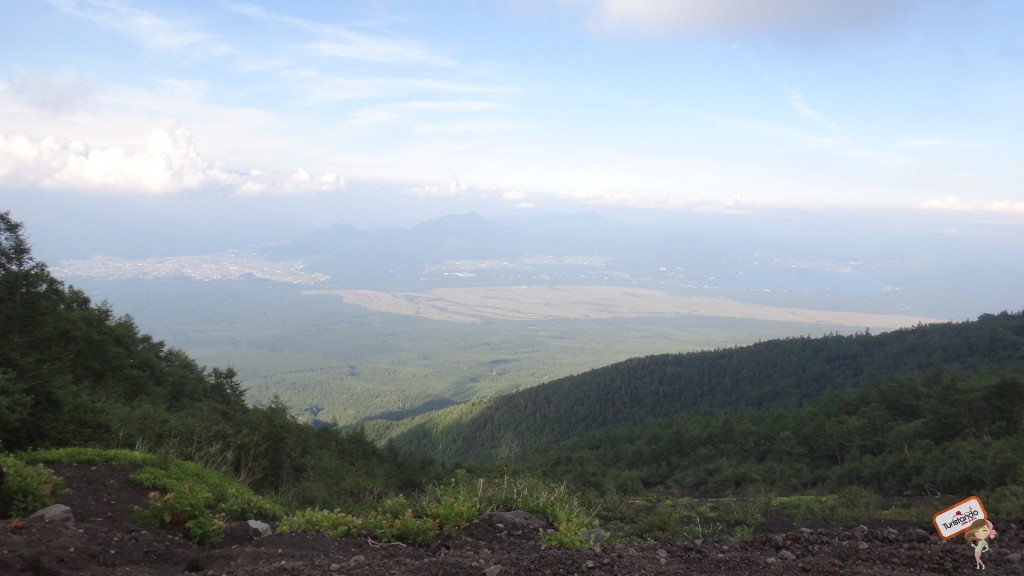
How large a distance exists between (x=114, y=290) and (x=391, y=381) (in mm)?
136921

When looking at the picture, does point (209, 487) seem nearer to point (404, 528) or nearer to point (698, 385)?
point (404, 528)

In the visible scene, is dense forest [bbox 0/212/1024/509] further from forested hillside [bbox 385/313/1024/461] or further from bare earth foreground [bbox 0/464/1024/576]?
bare earth foreground [bbox 0/464/1024/576]

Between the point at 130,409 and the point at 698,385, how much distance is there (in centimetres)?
4731

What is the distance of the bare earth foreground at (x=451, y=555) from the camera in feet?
13.7

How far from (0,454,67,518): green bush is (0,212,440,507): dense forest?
2.37 metres

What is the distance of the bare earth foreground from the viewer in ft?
13.7

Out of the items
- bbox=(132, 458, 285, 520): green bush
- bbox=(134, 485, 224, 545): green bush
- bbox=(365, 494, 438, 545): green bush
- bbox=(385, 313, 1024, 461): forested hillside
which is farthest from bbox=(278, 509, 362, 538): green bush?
bbox=(385, 313, 1024, 461): forested hillside

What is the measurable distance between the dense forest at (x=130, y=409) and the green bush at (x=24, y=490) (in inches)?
93.2

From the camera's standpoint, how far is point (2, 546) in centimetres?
390

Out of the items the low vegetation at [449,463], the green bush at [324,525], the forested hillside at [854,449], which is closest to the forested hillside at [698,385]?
the low vegetation at [449,463]

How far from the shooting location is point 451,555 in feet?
15.8

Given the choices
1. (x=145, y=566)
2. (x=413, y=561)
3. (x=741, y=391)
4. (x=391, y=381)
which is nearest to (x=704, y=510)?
(x=413, y=561)

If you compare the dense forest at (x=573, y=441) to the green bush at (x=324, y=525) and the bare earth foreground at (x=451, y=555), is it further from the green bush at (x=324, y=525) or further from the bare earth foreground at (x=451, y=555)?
the bare earth foreground at (x=451, y=555)

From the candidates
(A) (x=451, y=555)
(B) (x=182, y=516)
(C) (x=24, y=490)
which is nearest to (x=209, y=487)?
(B) (x=182, y=516)
